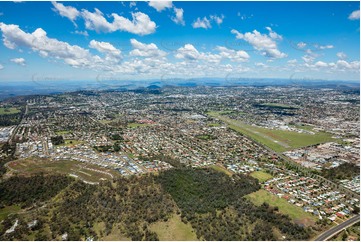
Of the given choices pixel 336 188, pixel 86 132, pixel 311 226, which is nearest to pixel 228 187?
pixel 311 226

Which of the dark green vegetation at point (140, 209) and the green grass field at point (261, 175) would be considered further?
the green grass field at point (261, 175)

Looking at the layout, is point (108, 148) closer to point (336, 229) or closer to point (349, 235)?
point (336, 229)

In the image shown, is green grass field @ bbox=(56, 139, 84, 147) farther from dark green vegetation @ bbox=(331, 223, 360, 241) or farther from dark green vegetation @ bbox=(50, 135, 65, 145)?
dark green vegetation @ bbox=(331, 223, 360, 241)

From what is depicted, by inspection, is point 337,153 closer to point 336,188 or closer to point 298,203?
point 336,188

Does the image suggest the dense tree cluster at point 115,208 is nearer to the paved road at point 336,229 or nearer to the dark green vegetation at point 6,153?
the dark green vegetation at point 6,153

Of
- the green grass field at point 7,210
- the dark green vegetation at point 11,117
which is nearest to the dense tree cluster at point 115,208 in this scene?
the green grass field at point 7,210
